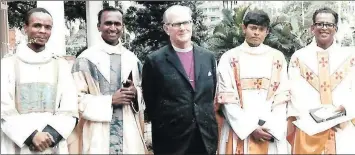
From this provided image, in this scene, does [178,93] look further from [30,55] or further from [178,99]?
[30,55]

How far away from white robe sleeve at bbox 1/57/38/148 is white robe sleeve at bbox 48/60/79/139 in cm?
19

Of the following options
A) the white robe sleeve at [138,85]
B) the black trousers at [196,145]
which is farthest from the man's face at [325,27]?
the white robe sleeve at [138,85]

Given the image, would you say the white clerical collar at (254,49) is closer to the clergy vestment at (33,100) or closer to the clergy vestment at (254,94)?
the clergy vestment at (254,94)

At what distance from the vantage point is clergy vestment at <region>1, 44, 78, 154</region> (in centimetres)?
448

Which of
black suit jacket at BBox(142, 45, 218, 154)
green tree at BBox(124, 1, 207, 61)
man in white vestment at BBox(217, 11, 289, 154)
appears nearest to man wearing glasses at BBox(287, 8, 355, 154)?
man in white vestment at BBox(217, 11, 289, 154)

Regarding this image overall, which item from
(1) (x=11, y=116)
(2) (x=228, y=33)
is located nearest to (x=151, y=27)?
(2) (x=228, y=33)

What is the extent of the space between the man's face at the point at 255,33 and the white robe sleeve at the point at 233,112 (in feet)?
0.83

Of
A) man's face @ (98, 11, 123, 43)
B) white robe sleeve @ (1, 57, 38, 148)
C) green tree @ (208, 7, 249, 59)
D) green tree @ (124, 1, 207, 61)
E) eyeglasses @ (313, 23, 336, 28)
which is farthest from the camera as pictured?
green tree @ (124, 1, 207, 61)

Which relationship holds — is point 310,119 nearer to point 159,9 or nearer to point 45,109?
point 45,109

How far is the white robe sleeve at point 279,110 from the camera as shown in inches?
188

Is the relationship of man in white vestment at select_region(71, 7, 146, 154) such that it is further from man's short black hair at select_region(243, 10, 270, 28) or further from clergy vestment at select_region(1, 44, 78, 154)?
man's short black hair at select_region(243, 10, 270, 28)

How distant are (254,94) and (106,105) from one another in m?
1.19

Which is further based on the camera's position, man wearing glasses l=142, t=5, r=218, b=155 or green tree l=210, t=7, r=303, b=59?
green tree l=210, t=7, r=303, b=59

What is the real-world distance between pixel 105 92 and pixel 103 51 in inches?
13.2
